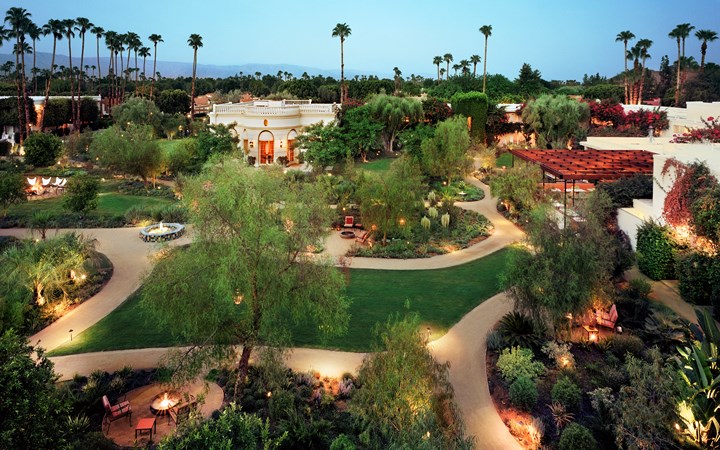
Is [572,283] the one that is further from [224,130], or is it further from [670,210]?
[224,130]

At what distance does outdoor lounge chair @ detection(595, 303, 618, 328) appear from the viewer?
627 inches

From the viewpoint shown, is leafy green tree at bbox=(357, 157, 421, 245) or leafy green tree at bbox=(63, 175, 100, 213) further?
leafy green tree at bbox=(63, 175, 100, 213)

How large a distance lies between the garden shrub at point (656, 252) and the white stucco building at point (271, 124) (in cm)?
3208

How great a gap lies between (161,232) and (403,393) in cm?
2090

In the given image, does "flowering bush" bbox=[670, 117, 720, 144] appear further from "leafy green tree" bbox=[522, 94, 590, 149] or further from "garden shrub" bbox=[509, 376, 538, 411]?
"leafy green tree" bbox=[522, 94, 590, 149]

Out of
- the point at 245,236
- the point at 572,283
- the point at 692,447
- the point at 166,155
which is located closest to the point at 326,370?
the point at 245,236

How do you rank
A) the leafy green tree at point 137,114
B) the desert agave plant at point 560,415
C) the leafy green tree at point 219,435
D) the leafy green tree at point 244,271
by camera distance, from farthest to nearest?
the leafy green tree at point 137,114 → the desert agave plant at point 560,415 → the leafy green tree at point 244,271 → the leafy green tree at point 219,435

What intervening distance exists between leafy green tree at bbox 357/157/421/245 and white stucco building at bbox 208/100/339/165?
22.6 m

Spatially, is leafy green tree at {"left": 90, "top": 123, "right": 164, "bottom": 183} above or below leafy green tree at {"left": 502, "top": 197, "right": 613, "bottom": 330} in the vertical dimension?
above

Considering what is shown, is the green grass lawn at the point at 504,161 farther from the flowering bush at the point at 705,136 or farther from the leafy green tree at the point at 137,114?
the leafy green tree at the point at 137,114

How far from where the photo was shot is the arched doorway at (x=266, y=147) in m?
45.9

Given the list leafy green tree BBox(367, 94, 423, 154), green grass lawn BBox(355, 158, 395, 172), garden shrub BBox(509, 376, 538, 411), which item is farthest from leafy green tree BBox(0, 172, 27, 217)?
garden shrub BBox(509, 376, 538, 411)

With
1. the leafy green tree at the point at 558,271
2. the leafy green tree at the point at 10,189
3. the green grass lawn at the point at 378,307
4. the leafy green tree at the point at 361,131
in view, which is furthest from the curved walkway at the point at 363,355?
the leafy green tree at the point at 361,131

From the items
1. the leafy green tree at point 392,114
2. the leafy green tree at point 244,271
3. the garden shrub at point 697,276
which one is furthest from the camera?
the leafy green tree at point 392,114
